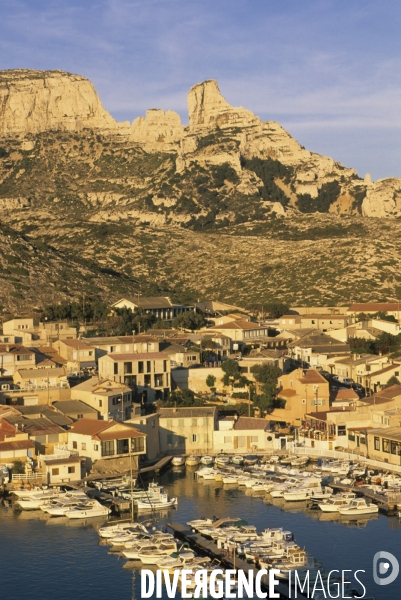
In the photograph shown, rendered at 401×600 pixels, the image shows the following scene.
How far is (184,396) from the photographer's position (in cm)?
6962

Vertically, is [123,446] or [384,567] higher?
[123,446]

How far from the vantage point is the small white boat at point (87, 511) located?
4956cm

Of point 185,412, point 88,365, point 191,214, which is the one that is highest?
point 191,214

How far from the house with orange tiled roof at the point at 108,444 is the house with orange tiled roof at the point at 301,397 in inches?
498

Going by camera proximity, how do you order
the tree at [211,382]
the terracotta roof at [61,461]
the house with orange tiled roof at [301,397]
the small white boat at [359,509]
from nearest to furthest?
the small white boat at [359,509] → the terracotta roof at [61,461] → the house with orange tiled roof at [301,397] → the tree at [211,382]

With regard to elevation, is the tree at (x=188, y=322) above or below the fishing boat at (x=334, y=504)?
above

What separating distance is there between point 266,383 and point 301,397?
366 centimetres

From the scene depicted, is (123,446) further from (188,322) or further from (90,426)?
(188,322)

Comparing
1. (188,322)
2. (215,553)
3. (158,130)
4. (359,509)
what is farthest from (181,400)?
(158,130)

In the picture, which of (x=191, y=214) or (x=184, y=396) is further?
(x=191, y=214)

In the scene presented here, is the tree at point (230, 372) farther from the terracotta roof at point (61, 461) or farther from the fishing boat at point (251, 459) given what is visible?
the terracotta roof at point (61, 461)

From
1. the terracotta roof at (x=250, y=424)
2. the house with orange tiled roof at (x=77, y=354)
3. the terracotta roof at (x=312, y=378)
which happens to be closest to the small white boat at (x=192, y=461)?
the terracotta roof at (x=250, y=424)

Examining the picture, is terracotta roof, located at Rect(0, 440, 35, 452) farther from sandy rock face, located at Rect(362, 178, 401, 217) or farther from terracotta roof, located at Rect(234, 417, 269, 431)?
sandy rock face, located at Rect(362, 178, 401, 217)

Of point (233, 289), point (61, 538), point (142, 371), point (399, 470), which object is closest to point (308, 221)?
point (233, 289)
